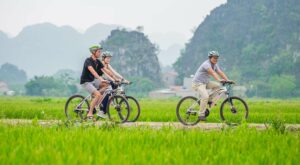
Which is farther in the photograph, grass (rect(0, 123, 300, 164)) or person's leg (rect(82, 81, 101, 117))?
person's leg (rect(82, 81, 101, 117))

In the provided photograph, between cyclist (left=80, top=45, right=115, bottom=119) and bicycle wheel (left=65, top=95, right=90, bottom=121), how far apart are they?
0.36 meters

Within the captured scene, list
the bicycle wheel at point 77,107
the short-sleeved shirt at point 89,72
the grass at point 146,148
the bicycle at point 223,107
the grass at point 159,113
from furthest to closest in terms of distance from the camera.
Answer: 1. the grass at point 159,113
2. the bicycle wheel at point 77,107
3. the short-sleeved shirt at point 89,72
4. the bicycle at point 223,107
5. the grass at point 146,148

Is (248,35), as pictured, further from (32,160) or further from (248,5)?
(32,160)

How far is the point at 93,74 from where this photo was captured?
9.40 meters

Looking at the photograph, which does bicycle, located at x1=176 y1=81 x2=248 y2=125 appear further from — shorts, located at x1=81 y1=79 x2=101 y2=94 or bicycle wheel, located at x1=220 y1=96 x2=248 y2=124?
shorts, located at x1=81 y1=79 x2=101 y2=94

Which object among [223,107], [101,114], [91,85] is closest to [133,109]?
[101,114]

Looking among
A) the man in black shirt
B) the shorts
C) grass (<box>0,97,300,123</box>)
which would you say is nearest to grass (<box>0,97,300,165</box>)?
grass (<box>0,97,300,123</box>)

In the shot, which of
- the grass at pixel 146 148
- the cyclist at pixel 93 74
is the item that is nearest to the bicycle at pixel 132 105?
the cyclist at pixel 93 74

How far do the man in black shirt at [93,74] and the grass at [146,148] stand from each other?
3.33 m

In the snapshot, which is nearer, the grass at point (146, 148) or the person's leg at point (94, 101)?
the grass at point (146, 148)

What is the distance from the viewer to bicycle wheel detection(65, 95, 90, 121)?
1001cm

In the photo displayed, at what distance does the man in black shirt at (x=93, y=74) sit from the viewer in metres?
9.41

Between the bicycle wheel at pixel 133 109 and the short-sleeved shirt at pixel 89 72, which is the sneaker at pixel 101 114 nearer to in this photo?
the bicycle wheel at pixel 133 109

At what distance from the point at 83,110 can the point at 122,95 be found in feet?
3.14
